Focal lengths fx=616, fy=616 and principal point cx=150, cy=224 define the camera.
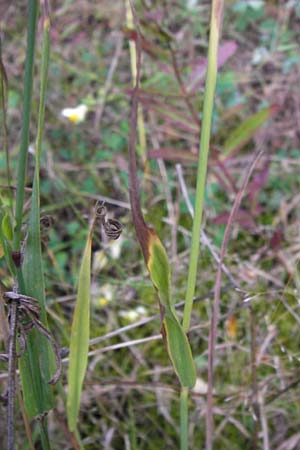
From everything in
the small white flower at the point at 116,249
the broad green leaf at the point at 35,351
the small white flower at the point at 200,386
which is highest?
the broad green leaf at the point at 35,351

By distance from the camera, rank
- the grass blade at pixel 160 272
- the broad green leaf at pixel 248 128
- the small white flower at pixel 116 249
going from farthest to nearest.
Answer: the small white flower at pixel 116 249 → the broad green leaf at pixel 248 128 → the grass blade at pixel 160 272

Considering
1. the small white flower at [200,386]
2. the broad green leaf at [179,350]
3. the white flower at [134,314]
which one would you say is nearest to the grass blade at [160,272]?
the broad green leaf at [179,350]

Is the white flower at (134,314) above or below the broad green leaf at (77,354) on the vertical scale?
below

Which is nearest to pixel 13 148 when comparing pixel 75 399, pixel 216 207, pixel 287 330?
pixel 216 207

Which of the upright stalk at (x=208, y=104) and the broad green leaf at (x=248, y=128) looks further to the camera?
the broad green leaf at (x=248, y=128)

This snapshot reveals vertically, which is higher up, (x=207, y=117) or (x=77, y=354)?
(x=207, y=117)

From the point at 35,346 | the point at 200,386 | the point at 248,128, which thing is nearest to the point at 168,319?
the point at 35,346

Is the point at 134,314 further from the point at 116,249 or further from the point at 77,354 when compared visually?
the point at 77,354

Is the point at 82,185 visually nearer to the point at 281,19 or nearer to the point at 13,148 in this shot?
the point at 13,148

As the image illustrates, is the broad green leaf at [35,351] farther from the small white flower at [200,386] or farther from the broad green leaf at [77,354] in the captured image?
the small white flower at [200,386]
